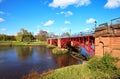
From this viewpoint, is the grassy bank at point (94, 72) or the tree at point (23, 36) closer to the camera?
the grassy bank at point (94, 72)

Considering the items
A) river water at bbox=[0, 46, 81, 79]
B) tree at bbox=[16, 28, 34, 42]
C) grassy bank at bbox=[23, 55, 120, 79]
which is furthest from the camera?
tree at bbox=[16, 28, 34, 42]

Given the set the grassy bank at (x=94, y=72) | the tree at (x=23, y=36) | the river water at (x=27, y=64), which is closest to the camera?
the grassy bank at (x=94, y=72)

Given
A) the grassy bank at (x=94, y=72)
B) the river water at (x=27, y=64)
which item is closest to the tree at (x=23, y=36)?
the river water at (x=27, y=64)

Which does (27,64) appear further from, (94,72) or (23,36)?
(23,36)

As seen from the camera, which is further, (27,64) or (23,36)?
(23,36)

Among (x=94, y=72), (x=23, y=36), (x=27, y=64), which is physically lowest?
(x=27, y=64)

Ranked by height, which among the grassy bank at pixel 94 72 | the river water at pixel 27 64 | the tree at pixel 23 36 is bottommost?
the river water at pixel 27 64

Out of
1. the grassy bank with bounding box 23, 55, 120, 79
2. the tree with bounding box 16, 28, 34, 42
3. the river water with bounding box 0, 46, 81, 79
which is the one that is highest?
the tree with bounding box 16, 28, 34, 42

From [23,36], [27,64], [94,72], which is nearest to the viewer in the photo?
[94,72]

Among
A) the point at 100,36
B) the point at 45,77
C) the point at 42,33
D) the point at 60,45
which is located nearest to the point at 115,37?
the point at 100,36

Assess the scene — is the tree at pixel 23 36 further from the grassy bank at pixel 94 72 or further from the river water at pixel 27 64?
the grassy bank at pixel 94 72

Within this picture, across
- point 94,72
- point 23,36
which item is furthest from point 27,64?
point 23,36

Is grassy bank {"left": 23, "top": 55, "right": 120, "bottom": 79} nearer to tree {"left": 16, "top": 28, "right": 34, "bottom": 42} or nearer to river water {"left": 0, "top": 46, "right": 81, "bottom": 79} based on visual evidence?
river water {"left": 0, "top": 46, "right": 81, "bottom": 79}

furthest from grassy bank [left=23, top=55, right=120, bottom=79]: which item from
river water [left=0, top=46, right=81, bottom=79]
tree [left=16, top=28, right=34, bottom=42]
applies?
tree [left=16, top=28, right=34, bottom=42]
